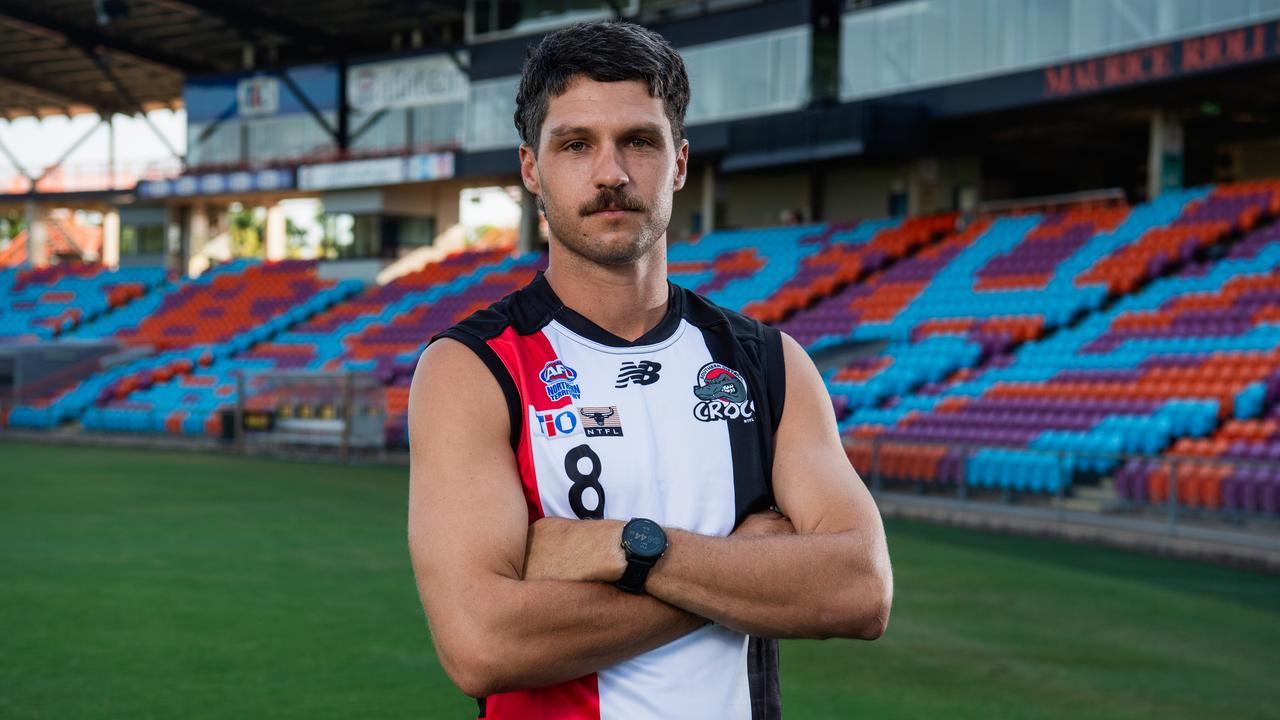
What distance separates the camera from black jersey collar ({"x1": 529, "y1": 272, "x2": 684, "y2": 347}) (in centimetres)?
261

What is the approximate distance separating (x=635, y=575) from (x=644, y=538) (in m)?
0.07

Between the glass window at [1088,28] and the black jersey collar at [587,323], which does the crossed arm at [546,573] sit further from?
the glass window at [1088,28]

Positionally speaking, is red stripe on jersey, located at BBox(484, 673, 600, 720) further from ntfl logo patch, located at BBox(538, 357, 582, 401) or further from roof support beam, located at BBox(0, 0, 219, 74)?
roof support beam, located at BBox(0, 0, 219, 74)

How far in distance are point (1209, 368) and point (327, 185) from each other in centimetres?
3202

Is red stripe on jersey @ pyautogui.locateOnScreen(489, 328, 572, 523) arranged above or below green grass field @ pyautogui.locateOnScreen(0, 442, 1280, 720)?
above

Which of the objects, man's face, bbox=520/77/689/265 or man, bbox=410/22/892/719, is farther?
man's face, bbox=520/77/689/265

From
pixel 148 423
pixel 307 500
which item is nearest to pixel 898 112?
pixel 307 500

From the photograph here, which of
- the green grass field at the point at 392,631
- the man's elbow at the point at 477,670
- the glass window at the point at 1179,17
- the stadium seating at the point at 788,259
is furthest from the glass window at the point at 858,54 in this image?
the man's elbow at the point at 477,670

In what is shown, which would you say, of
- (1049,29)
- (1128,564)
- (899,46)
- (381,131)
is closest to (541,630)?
(1128,564)

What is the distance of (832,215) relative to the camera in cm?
3681

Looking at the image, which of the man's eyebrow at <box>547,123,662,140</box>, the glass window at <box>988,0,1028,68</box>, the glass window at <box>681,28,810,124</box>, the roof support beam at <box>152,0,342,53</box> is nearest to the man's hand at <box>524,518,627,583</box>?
the man's eyebrow at <box>547,123,662,140</box>

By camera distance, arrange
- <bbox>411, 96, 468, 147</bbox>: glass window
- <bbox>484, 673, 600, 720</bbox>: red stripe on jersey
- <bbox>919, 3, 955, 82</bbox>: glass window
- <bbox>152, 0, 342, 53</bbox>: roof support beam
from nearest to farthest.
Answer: <bbox>484, 673, 600, 720</bbox>: red stripe on jersey
<bbox>919, 3, 955, 82</bbox>: glass window
<bbox>152, 0, 342, 53</bbox>: roof support beam
<bbox>411, 96, 468, 147</bbox>: glass window

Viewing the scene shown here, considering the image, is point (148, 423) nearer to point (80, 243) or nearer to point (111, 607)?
Answer: point (111, 607)

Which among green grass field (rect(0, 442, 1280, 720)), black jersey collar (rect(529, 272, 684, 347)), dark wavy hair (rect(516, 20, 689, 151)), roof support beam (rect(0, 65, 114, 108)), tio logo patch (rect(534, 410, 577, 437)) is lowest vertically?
green grass field (rect(0, 442, 1280, 720))
